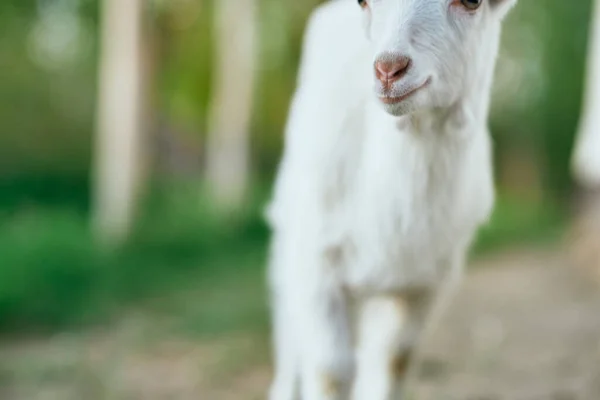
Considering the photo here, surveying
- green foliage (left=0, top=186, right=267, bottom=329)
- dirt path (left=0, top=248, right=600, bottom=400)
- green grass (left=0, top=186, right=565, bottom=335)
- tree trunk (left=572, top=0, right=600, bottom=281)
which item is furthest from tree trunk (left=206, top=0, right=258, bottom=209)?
dirt path (left=0, top=248, right=600, bottom=400)

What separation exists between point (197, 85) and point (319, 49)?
10.6 metres

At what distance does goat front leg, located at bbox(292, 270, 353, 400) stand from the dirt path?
1314 millimetres

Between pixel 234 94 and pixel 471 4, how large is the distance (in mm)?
8386

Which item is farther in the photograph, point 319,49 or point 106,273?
point 106,273

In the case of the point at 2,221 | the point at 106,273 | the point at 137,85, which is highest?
the point at 137,85

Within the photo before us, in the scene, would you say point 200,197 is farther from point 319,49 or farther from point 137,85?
point 319,49

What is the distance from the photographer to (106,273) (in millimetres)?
5777

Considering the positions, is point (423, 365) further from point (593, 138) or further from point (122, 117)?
point (122, 117)

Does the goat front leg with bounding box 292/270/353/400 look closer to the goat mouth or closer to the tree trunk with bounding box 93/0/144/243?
the goat mouth

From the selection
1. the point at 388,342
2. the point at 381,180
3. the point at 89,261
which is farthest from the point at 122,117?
the point at 381,180

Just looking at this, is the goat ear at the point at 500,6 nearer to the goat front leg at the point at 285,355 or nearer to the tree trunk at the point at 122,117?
the goat front leg at the point at 285,355

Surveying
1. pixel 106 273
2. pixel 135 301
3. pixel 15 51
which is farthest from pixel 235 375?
pixel 15 51

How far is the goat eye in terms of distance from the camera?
1.88 m

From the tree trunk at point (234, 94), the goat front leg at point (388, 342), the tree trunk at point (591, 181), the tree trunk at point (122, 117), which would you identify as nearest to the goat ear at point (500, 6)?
the goat front leg at point (388, 342)
